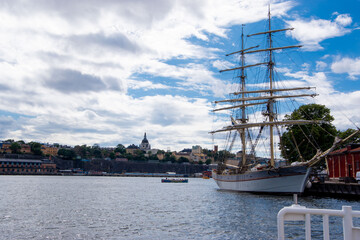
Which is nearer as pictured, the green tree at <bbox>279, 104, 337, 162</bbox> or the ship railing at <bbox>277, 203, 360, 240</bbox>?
the ship railing at <bbox>277, 203, 360, 240</bbox>

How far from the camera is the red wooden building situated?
52000 mm

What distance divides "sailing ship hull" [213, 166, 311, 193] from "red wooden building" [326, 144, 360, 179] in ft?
32.4

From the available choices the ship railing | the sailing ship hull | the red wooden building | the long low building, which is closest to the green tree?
the red wooden building

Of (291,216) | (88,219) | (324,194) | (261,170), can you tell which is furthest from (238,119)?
(291,216)

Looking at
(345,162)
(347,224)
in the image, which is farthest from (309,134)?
(347,224)

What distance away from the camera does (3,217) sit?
28828 millimetres

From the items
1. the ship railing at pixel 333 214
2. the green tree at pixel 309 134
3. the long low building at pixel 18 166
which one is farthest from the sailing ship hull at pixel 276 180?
the long low building at pixel 18 166

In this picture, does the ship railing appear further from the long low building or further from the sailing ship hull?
the long low building

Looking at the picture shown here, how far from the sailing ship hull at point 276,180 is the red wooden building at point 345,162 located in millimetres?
9882

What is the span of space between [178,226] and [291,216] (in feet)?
61.8

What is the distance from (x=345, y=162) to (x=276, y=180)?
44.6 ft

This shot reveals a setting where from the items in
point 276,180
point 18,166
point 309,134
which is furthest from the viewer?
point 18,166

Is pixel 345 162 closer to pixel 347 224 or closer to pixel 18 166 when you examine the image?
pixel 347 224

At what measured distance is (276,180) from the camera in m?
50.5
